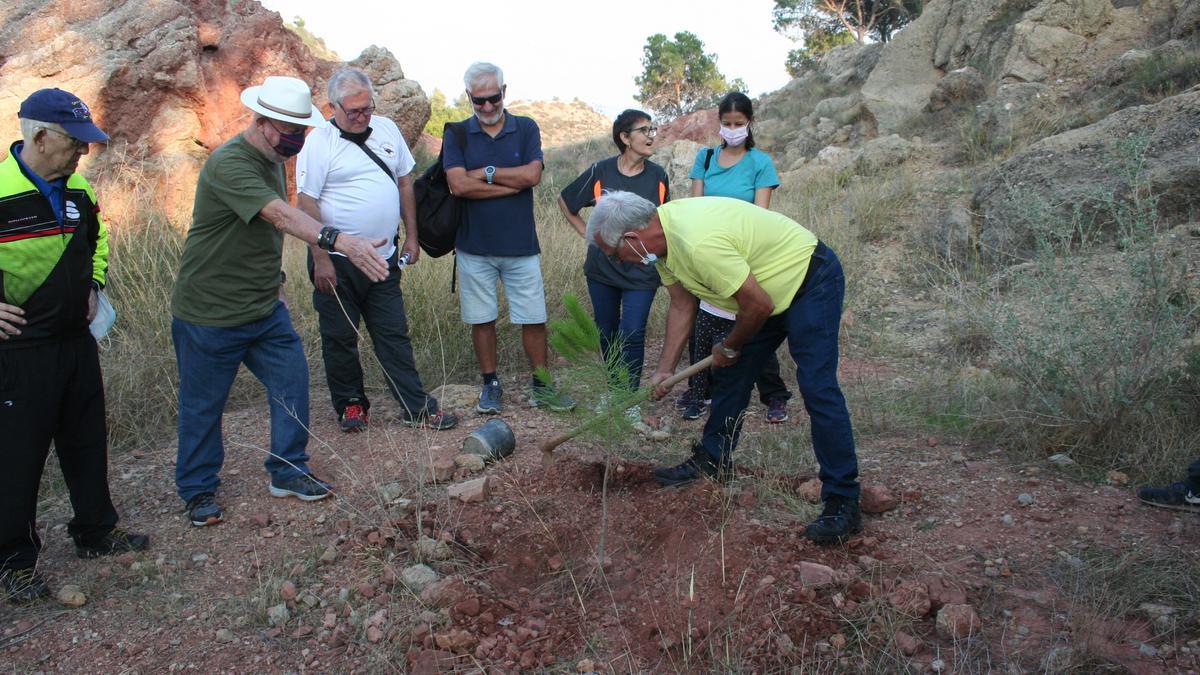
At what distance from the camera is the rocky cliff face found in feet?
26.1

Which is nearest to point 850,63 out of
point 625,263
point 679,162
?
point 679,162

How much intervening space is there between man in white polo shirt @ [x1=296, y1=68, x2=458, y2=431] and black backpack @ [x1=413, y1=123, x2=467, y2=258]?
62mm

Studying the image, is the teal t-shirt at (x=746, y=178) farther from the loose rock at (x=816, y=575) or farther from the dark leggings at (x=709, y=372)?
the loose rock at (x=816, y=575)

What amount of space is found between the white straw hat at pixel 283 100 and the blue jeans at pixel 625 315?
71.6 inches

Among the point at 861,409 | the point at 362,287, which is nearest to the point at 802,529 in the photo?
the point at 861,409

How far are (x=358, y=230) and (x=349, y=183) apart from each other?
22cm

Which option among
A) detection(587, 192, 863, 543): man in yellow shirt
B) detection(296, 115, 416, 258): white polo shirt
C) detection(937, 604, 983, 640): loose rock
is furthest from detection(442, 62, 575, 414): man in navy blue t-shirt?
detection(937, 604, 983, 640): loose rock

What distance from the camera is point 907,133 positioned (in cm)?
1065

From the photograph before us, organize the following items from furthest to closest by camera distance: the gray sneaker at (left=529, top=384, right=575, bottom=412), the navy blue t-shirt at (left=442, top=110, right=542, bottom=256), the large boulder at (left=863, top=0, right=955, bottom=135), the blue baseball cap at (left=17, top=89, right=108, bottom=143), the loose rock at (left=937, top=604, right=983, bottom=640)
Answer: the large boulder at (left=863, top=0, right=955, bottom=135) → the navy blue t-shirt at (left=442, top=110, right=542, bottom=256) → the gray sneaker at (left=529, top=384, right=575, bottom=412) → the blue baseball cap at (left=17, top=89, right=108, bottom=143) → the loose rock at (left=937, top=604, right=983, bottom=640)

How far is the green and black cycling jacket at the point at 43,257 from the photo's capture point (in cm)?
284

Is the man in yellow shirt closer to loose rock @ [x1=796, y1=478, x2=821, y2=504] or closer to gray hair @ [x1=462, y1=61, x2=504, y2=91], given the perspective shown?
loose rock @ [x1=796, y1=478, x2=821, y2=504]

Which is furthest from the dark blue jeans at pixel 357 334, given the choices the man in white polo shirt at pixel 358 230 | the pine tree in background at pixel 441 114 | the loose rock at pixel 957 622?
the pine tree in background at pixel 441 114

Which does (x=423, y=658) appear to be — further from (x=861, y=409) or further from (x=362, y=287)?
(x=861, y=409)

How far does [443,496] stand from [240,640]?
1006 mm
